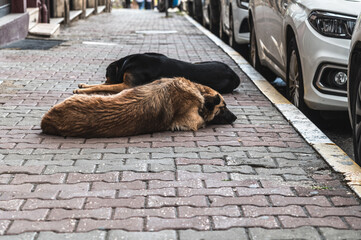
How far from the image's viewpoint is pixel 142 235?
3.37m

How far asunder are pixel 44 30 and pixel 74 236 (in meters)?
12.5

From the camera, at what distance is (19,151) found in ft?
16.4

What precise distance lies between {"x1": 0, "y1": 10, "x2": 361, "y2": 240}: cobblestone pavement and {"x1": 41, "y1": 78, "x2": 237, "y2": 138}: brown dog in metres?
0.10

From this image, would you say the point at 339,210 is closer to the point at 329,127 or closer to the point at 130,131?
the point at 130,131

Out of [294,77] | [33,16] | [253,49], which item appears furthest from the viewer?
[33,16]

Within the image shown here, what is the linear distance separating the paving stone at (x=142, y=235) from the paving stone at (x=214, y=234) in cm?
6

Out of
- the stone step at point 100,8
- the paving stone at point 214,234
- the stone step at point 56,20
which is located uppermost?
the paving stone at point 214,234

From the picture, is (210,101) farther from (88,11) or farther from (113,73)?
(88,11)

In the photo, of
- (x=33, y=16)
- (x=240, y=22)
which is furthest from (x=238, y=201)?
(x=33, y=16)

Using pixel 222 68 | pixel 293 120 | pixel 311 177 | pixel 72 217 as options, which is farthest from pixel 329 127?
pixel 72 217

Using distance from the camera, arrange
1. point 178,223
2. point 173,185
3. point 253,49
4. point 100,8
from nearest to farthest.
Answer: point 178,223 < point 173,185 < point 253,49 < point 100,8

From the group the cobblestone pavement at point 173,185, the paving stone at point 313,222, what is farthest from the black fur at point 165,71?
the paving stone at point 313,222

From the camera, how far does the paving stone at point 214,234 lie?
11.0ft

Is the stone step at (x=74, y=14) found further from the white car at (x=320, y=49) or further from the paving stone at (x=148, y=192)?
the paving stone at (x=148, y=192)
